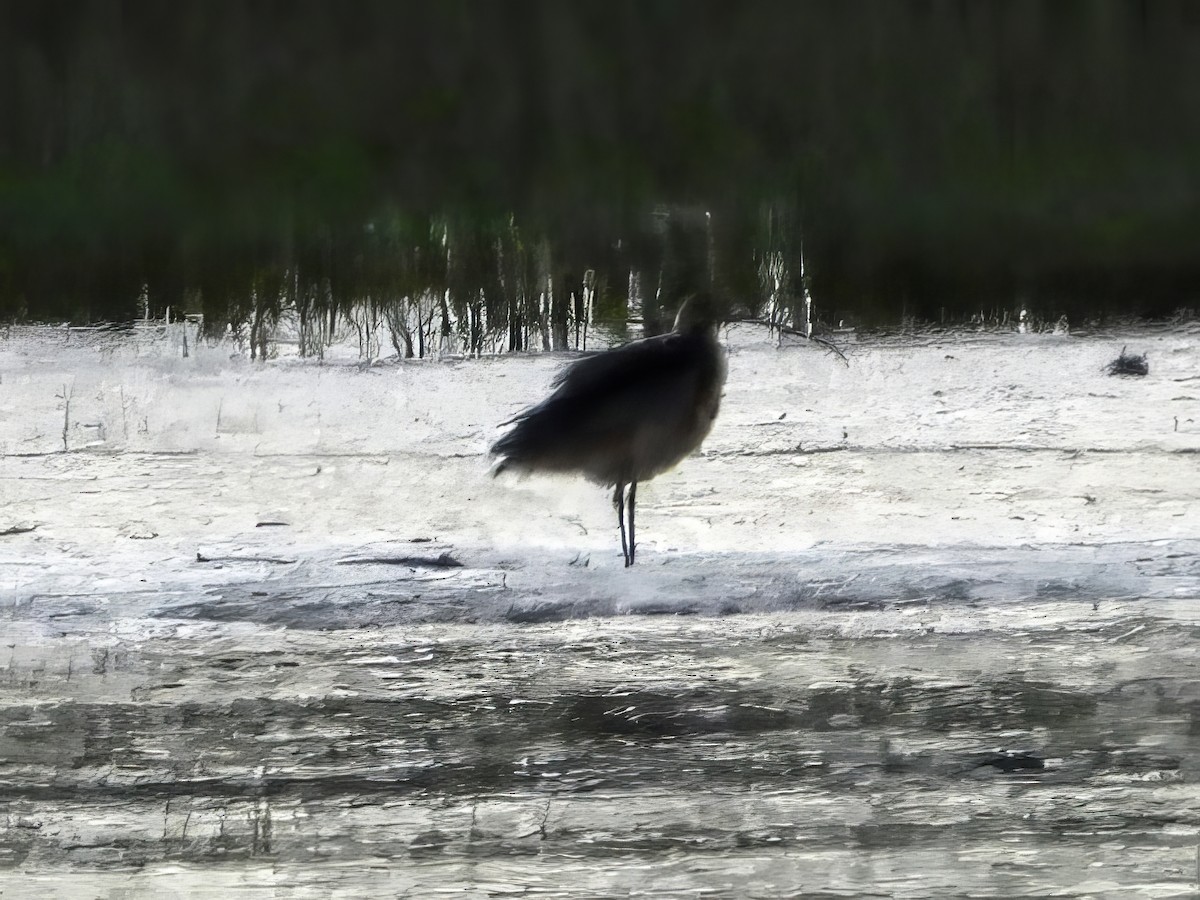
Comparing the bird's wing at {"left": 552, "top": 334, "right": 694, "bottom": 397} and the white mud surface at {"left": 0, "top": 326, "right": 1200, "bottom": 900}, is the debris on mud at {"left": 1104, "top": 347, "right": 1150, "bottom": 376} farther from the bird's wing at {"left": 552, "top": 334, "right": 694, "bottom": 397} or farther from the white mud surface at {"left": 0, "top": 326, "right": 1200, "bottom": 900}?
the bird's wing at {"left": 552, "top": 334, "right": 694, "bottom": 397}

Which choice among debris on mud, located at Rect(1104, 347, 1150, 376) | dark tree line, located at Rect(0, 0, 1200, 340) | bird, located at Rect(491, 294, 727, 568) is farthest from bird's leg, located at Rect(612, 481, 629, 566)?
debris on mud, located at Rect(1104, 347, 1150, 376)

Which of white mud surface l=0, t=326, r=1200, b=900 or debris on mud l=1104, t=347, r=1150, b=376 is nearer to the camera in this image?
white mud surface l=0, t=326, r=1200, b=900

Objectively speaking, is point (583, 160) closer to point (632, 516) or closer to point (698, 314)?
point (698, 314)

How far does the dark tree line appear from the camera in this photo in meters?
1.12

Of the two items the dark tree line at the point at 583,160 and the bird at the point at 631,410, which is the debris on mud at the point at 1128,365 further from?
the bird at the point at 631,410

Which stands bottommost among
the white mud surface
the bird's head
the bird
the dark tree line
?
the white mud surface

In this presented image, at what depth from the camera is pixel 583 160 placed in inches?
45.2

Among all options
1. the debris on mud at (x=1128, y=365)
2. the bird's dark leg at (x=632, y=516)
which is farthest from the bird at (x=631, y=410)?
the debris on mud at (x=1128, y=365)

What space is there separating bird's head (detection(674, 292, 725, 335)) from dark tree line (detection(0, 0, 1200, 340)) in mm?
18

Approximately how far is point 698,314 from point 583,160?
188mm

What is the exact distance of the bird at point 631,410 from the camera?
3.76 feet

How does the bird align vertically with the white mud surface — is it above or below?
above

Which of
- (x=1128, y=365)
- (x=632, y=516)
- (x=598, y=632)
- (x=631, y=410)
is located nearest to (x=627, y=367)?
(x=631, y=410)

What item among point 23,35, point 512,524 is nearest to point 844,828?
point 512,524
